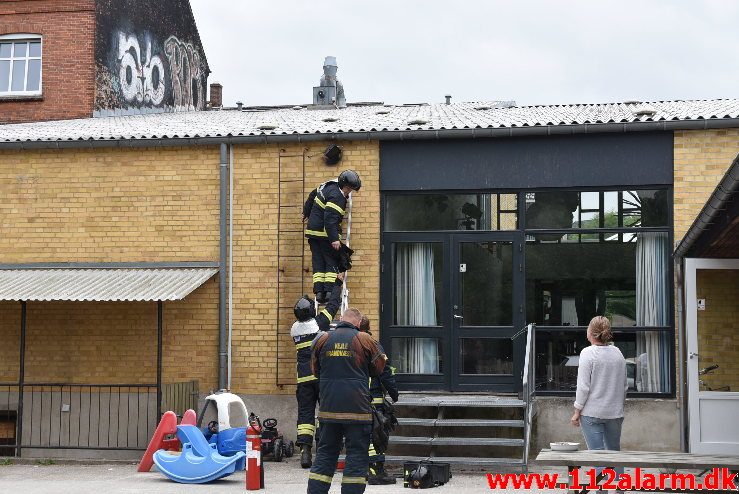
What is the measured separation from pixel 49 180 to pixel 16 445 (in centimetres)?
383

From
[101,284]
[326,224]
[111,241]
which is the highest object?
[326,224]

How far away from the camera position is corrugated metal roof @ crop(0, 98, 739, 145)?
15.2m

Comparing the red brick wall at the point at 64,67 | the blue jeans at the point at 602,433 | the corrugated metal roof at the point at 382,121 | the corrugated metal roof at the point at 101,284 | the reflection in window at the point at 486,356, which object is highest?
the red brick wall at the point at 64,67

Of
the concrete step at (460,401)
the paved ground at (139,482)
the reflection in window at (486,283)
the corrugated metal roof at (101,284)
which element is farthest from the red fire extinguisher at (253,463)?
the reflection in window at (486,283)

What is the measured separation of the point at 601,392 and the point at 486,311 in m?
4.68

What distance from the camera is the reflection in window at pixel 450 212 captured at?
15.3 meters

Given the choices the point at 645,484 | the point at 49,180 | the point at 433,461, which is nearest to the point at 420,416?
the point at 433,461

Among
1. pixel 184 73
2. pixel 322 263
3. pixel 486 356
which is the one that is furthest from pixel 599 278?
pixel 184 73

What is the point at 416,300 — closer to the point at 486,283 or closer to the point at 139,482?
the point at 486,283

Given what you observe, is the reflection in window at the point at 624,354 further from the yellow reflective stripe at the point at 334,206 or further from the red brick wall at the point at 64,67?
the red brick wall at the point at 64,67

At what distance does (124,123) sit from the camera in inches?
777

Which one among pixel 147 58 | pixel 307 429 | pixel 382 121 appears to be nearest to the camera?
pixel 307 429

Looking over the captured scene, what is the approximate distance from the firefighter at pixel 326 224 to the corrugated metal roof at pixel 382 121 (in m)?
1.04

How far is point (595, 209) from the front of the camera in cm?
1506
